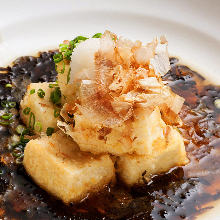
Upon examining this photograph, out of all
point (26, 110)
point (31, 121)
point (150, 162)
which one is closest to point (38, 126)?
point (31, 121)

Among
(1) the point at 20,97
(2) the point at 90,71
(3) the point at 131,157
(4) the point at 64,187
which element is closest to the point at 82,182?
(4) the point at 64,187

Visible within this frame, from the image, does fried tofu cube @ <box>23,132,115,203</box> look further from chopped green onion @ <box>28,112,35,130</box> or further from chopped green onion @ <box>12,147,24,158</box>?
chopped green onion @ <box>28,112,35,130</box>

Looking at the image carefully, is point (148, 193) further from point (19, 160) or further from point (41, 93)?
point (41, 93)

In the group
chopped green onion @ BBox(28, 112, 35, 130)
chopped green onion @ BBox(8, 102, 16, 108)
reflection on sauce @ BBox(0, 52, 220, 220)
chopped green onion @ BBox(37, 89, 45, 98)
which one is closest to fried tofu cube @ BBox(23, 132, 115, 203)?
reflection on sauce @ BBox(0, 52, 220, 220)

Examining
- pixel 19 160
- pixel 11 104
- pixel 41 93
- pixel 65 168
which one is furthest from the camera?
pixel 11 104

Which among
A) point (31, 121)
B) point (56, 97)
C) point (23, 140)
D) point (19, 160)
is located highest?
point (56, 97)

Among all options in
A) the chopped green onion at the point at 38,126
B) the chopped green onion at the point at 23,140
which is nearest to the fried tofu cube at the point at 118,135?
the chopped green onion at the point at 38,126

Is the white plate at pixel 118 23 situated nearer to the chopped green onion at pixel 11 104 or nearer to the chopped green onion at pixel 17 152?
the chopped green onion at pixel 11 104
